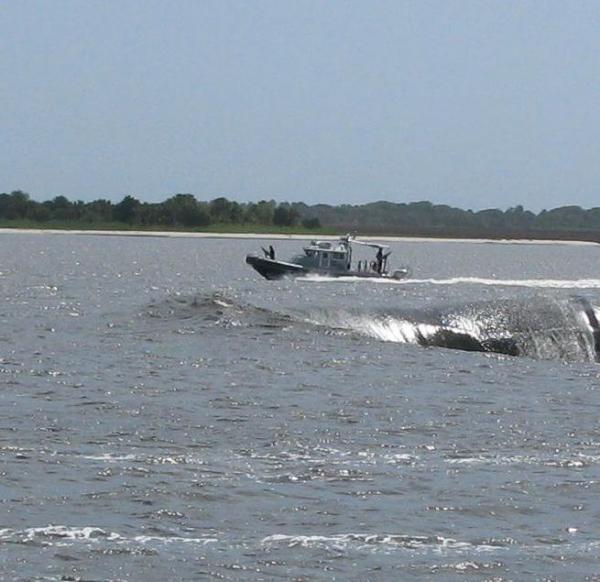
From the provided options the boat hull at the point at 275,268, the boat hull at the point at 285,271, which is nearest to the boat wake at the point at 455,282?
the boat hull at the point at 285,271

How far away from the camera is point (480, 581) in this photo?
13477 millimetres

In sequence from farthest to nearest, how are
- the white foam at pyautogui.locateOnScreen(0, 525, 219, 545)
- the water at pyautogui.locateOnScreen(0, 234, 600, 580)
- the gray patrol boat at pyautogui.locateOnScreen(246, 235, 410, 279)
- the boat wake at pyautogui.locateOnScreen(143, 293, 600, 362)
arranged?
1. the gray patrol boat at pyautogui.locateOnScreen(246, 235, 410, 279)
2. the boat wake at pyautogui.locateOnScreen(143, 293, 600, 362)
3. the white foam at pyautogui.locateOnScreen(0, 525, 219, 545)
4. the water at pyautogui.locateOnScreen(0, 234, 600, 580)

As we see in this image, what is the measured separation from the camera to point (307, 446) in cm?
1980

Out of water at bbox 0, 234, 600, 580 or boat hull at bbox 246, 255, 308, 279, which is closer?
water at bbox 0, 234, 600, 580

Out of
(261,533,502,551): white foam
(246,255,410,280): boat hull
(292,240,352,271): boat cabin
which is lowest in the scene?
(261,533,502,551): white foam

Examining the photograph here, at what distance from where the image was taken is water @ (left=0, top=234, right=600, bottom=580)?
1425 cm

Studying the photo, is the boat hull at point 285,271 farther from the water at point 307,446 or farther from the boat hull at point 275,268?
the water at point 307,446

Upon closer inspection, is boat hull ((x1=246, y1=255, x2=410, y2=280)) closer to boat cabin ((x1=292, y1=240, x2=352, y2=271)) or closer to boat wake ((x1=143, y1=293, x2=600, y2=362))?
boat cabin ((x1=292, y1=240, x2=352, y2=271))

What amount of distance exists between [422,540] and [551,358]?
18663 mm

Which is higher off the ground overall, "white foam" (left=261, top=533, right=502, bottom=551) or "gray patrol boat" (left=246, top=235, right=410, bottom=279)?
"gray patrol boat" (left=246, top=235, right=410, bottom=279)

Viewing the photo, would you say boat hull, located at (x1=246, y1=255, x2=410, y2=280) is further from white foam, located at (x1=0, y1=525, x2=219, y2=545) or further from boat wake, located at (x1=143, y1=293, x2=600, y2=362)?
white foam, located at (x1=0, y1=525, x2=219, y2=545)

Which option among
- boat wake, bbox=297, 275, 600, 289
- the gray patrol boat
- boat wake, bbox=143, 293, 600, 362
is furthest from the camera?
the gray patrol boat

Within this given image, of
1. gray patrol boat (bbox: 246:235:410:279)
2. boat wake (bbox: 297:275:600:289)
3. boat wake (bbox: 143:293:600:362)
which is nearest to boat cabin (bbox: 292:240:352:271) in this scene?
gray patrol boat (bbox: 246:235:410:279)

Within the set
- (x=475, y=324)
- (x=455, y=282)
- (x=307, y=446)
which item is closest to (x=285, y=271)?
(x=455, y=282)
